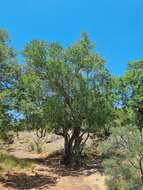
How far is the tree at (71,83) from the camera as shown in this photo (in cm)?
2562

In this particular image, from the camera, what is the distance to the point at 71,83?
2589cm

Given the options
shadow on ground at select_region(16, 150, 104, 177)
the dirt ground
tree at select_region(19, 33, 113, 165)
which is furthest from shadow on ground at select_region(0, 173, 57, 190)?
tree at select_region(19, 33, 113, 165)

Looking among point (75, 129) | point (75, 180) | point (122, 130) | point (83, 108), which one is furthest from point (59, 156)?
point (122, 130)

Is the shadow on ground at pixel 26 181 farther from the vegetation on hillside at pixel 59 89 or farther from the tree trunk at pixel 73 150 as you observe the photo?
the tree trunk at pixel 73 150

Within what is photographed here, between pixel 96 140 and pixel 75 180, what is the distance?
14.4 m

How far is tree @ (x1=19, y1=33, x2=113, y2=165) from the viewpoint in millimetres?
25616

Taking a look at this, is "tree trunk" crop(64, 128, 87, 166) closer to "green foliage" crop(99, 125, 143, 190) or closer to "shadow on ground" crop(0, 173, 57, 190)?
"shadow on ground" crop(0, 173, 57, 190)

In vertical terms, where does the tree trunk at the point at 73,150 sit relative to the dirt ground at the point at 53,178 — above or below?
above

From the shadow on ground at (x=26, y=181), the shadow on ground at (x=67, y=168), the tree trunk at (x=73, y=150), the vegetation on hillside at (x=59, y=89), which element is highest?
the vegetation on hillside at (x=59, y=89)

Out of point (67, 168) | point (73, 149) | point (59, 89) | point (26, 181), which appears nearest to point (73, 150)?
point (73, 149)

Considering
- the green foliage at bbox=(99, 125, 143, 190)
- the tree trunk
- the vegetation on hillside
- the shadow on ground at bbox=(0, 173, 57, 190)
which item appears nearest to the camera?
the green foliage at bbox=(99, 125, 143, 190)

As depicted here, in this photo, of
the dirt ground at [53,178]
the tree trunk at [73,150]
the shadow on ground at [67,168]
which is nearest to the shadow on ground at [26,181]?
the dirt ground at [53,178]

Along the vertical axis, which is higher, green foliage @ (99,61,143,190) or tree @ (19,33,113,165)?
tree @ (19,33,113,165)

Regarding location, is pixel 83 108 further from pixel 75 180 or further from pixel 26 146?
pixel 26 146
